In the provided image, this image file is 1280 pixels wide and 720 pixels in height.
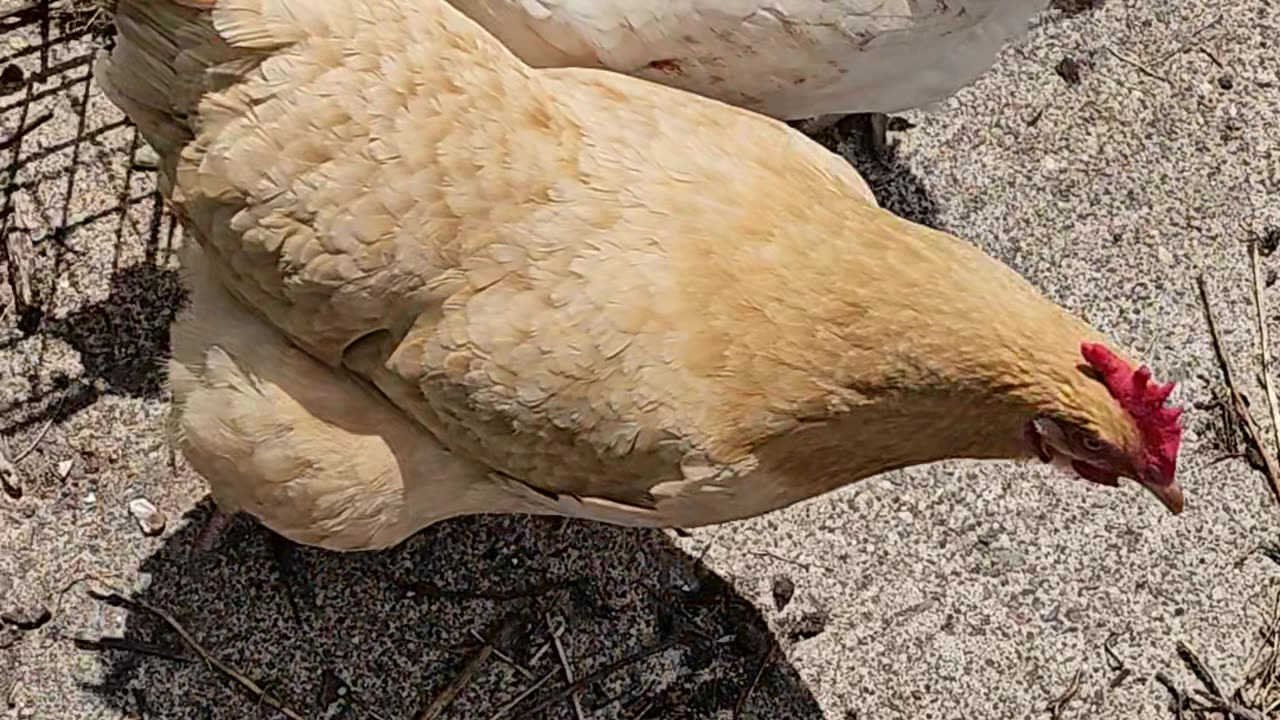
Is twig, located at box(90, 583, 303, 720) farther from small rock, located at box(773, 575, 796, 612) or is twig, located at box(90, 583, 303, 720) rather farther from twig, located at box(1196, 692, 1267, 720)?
twig, located at box(1196, 692, 1267, 720)

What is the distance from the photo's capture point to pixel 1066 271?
2.95 meters

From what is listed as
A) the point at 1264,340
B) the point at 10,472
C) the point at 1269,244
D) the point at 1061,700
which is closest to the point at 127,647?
the point at 10,472

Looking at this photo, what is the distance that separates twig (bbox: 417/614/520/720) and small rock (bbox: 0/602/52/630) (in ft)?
2.07

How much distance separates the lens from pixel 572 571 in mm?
2674

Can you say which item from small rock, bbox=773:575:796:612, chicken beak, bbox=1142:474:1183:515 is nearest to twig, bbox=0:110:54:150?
small rock, bbox=773:575:796:612

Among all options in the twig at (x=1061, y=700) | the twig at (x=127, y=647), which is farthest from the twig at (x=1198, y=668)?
the twig at (x=127, y=647)

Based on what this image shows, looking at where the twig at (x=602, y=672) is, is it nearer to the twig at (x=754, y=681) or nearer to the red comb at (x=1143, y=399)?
the twig at (x=754, y=681)

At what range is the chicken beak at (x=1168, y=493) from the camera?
6.61 ft

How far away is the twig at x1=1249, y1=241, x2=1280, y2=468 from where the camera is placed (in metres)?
2.88

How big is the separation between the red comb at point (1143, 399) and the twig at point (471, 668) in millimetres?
1137

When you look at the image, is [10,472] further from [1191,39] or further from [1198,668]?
[1191,39]

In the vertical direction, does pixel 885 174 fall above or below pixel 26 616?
above

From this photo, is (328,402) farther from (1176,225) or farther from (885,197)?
(1176,225)

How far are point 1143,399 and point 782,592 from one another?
926 millimetres
